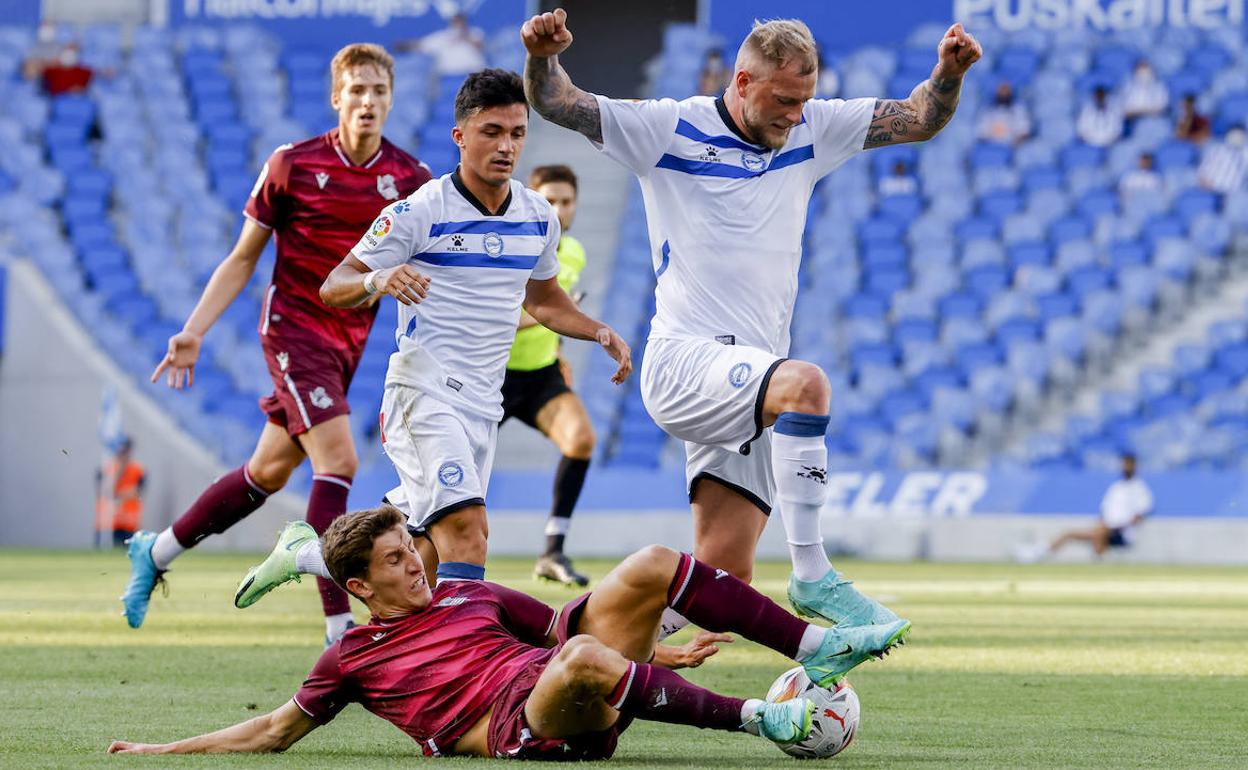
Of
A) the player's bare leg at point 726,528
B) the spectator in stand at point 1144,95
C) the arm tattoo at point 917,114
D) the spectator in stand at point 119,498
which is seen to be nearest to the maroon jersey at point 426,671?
the player's bare leg at point 726,528

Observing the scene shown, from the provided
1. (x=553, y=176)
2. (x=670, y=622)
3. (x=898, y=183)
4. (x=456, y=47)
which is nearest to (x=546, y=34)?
(x=670, y=622)

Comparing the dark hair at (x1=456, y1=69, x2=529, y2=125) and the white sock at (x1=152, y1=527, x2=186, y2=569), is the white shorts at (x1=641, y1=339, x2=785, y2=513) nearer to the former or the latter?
the dark hair at (x1=456, y1=69, x2=529, y2=125)

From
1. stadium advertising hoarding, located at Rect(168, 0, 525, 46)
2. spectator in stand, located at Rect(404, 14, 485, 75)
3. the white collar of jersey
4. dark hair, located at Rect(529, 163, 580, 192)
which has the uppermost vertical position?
stadium advertising hoarding, located at Rect(168, 0, 525, 46)

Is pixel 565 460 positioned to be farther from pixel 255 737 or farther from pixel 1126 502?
pixel 1126 502

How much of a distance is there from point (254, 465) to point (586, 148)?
1782cm

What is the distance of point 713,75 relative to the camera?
2397 centimetres

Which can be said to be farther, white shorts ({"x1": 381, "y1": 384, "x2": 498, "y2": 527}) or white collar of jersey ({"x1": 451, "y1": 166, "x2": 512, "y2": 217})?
white collar of jersey ({"x1": 451, "y1": 166, "x2": 512, "y2": 217})

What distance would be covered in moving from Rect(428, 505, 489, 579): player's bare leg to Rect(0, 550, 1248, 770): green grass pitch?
64cm

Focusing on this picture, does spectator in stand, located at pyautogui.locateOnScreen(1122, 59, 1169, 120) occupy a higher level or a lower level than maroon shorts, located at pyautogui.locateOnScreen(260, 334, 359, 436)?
higher

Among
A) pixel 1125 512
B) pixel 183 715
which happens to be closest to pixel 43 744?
pixel 183 715

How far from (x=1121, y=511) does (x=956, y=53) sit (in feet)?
44.6

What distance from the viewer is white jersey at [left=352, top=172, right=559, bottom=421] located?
6.90 meters

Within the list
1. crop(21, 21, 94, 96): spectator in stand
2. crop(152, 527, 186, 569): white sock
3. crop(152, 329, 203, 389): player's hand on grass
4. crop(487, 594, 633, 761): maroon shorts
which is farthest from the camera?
crop(21, 21, 94, 96): spectator in stand

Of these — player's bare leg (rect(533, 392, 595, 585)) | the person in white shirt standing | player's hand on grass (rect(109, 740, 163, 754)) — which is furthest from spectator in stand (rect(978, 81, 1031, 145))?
player's hand on grass (rect(109, 740, 163, 754))
